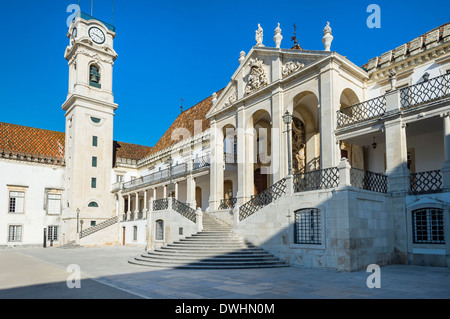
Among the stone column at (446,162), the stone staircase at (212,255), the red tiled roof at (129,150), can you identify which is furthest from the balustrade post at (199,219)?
the red tiled roof at (129,150)

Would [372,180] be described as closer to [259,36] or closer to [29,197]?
[259,36]

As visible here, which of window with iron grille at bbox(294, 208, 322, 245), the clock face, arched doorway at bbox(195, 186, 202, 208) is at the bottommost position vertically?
window with iron grille at bbox(294, 208, 322, 245)

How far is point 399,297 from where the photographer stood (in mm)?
8289

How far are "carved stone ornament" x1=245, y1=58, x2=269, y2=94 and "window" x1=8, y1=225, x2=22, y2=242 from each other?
2690 centimetres

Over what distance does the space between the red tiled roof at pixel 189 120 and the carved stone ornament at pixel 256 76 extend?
445 inches

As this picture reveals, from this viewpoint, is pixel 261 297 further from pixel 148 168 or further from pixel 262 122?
pixel 148 168

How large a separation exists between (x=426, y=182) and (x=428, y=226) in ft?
6.35

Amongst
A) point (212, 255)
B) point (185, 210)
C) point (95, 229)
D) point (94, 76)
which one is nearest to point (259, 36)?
point (185, 210)

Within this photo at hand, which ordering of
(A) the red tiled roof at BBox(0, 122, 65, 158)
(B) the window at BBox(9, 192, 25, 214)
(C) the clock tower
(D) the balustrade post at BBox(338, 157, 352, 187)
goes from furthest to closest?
(A) the red tiled roof at BBox(0, 122, 65, 158) → (C) the clock tower → (B) the window at BBox(9, 192, 25, 214) → (D) the balustrade post at BBox(338, 157, 352, 187)

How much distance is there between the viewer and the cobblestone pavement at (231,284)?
28.9 feet

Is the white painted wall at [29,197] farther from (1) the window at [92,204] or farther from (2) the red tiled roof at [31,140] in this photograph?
(1) the window at [92,204]

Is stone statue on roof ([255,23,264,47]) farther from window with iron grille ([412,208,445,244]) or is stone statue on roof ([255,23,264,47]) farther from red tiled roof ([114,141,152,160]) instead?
red tiled roof ([114,141,152,160])

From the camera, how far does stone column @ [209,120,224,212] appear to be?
77.5 ft

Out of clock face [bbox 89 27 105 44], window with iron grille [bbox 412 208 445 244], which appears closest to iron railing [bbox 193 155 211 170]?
window with iron grille [bbox 412 208 445 244]
